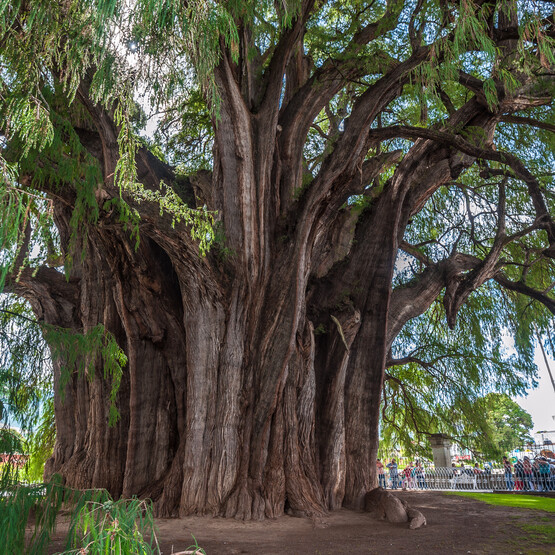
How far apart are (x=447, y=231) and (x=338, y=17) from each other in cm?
414

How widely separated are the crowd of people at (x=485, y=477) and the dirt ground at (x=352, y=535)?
17.7ft

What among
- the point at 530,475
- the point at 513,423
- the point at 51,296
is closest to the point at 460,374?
the point at 530,475

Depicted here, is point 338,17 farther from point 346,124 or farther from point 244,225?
point 244,225

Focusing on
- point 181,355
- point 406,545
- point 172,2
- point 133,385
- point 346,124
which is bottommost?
point 406,545

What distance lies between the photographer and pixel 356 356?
6543 millimetres

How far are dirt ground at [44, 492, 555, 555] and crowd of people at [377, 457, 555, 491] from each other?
5397mm

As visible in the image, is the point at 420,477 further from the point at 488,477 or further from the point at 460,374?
the point at 460,374

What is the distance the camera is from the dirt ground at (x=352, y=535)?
3.69 metres

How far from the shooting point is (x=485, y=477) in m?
11.5

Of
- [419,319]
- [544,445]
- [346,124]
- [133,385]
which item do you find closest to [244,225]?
[346,124]

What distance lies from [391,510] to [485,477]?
7.70m

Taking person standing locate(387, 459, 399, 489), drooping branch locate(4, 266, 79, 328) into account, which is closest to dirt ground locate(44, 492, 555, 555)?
drooping branch locate(4, 266, 79, 328)

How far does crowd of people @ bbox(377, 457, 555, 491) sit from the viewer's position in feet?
32.9

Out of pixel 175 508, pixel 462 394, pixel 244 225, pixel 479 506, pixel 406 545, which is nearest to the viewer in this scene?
pixel 406 545
